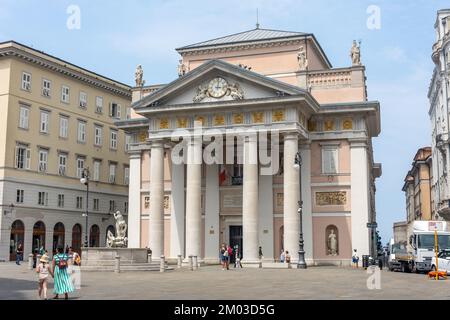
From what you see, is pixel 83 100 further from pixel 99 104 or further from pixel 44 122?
pixel 44 122

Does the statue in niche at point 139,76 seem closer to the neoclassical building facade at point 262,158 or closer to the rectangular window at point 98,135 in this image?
the neoclassical building facade at point 262,158

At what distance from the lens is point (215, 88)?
44312 mm

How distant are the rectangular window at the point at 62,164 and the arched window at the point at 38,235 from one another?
5.57m

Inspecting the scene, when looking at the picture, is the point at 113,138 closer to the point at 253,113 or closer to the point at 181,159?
the point at 181,159

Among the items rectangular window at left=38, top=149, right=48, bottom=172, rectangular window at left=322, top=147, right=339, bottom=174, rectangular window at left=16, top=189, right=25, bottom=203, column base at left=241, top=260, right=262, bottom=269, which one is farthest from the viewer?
rectangular window at left=38, top=149, right=48, bottom=172

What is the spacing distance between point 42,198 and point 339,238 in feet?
93.2

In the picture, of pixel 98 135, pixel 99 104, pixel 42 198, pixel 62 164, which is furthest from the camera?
pixel 99 104

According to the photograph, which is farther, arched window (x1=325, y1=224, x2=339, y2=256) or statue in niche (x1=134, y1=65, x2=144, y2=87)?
statue in niche (x1=134, y1=65, x2=144, y2=87)

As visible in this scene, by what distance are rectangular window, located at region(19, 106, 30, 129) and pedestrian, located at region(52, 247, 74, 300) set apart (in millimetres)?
39029

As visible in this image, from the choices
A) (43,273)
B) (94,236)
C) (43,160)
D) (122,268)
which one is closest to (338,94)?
(122,268)

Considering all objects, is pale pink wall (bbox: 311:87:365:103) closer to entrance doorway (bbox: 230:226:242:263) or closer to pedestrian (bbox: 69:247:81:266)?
entrance doorway (bbox: 230:226:242:263)

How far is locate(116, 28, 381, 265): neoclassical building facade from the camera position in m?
42.1

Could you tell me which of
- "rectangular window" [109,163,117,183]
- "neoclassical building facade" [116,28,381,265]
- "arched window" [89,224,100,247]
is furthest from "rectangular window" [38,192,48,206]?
"neoclassical building facade" [116,28,381,265]

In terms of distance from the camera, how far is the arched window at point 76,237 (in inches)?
2410
